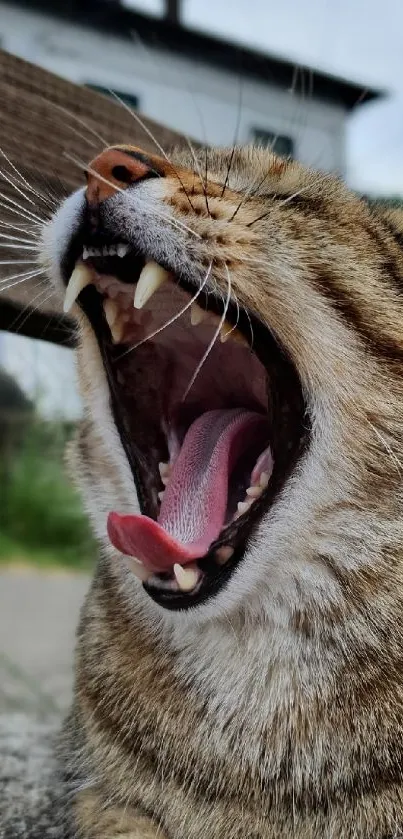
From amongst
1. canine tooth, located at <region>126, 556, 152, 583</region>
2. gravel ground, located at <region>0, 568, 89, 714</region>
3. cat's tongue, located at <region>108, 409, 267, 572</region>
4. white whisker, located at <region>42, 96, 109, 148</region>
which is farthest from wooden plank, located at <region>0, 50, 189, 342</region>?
gravel ground, located at <region>0, 568, 89, 714</region>

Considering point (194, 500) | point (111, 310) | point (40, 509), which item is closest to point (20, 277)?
point (111, 310)

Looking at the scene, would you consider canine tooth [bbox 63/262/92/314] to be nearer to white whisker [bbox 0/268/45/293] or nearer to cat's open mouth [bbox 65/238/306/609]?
cat's open mouth [bbox 65/238/306/609]

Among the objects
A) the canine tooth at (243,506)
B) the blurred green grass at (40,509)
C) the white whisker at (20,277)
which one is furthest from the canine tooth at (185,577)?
the blurred green grass at (40,509)

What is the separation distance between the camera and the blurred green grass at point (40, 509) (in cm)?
840

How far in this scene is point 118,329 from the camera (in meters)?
1.54

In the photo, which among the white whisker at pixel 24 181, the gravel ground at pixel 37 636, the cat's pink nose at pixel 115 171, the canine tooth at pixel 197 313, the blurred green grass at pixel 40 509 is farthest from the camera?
the blurred green grass at pixel 40 509

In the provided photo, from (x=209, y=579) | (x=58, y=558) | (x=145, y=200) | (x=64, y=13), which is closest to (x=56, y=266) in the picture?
(x=145, y=200)

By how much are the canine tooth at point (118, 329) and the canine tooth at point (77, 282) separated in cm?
10

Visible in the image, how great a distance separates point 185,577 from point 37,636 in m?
4.55

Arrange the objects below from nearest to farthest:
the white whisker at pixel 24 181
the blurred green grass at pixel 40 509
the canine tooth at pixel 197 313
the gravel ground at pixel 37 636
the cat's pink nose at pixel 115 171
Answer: the cat's pink nose at pixel 115 171 < the canine tooth at pixel 197 313 < the white whisker at pixel 24 181 < the gravel ground at pixel 37 636 < the blurred green grass at pixel 40 509

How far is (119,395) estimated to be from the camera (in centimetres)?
161

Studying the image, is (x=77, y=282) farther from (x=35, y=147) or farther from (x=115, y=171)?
(x=35, y=147)

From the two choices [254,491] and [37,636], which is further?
[37,636]

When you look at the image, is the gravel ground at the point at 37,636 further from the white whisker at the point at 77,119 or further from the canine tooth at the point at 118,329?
the white whisker at the point at 77,119
